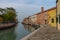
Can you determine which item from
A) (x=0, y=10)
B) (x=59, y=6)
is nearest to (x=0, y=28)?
(x=0, y=10)

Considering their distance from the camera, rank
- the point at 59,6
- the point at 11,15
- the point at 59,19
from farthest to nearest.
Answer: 1. the point at 11,15
2. the point at 59,6
3. the point at 59,19

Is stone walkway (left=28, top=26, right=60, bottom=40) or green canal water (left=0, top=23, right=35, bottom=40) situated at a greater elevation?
stone walkway (left=28, top=26, right=60, bottom=40)

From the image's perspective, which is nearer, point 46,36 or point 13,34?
point 46,36

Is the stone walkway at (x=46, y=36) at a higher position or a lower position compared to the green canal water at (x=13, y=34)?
higher

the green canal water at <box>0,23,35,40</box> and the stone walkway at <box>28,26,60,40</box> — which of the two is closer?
the stone walkway at <box>28,26,60,40</box>

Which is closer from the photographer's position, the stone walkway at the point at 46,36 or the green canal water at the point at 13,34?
the stone walkway at the point at 46,36

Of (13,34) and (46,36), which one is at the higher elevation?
(46,36)

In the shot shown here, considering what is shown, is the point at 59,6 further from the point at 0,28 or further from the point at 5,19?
the point at 5,19

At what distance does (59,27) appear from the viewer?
25.4 metres

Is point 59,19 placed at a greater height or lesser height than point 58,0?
lesser

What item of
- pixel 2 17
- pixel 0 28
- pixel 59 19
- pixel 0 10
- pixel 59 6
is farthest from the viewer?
pixel 2 17

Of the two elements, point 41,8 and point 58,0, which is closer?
point 58,0

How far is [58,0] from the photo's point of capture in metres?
27.0

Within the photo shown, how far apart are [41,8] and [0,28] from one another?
21.2 metres
